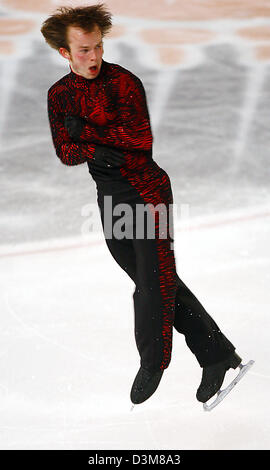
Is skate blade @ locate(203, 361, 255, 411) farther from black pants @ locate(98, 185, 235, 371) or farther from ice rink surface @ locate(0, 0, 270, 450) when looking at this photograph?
black pants @ locate(98, 185, 235, 371)

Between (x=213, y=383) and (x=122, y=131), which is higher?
(x=122, y=131)

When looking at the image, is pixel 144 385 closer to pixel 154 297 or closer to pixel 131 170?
pixel 154 297

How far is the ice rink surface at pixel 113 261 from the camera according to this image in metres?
2.58

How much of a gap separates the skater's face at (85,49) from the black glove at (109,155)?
8.8 inches

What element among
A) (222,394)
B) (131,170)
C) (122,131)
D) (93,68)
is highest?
(93,68)

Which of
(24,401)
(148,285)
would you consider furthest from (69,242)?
(148,285)

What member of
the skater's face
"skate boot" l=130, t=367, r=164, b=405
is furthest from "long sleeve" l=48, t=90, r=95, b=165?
"skate boot" l=130, t=367, r=164, b=405

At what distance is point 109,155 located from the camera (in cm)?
227

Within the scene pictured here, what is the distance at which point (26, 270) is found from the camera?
3848 mm

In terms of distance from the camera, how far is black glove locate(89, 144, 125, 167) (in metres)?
2.27

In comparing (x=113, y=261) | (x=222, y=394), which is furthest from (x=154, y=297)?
(x=113, y=261)

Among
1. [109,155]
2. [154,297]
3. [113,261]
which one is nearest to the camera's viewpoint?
[109,155]

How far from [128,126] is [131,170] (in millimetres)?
132

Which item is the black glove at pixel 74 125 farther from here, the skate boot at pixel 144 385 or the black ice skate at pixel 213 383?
the black ice skate at pixel 213 383
